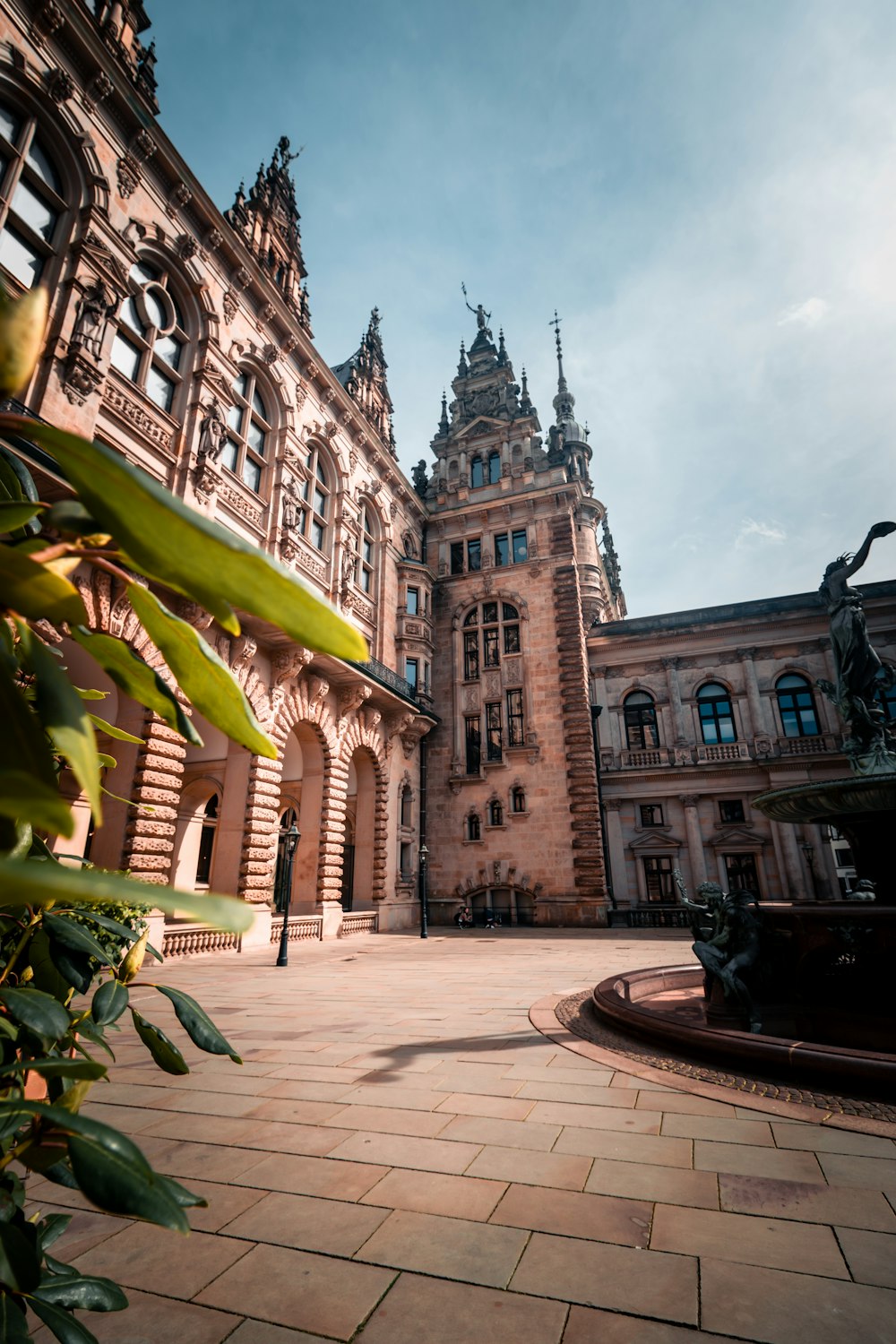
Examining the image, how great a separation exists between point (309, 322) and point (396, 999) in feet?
63.8

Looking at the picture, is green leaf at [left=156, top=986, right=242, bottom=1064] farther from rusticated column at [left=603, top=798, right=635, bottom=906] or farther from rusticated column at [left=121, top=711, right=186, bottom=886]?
rusticated column at [left=603, top=798, right=635, bottom=906]

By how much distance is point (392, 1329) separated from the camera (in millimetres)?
2123

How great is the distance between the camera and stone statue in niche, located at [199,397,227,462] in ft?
45.4

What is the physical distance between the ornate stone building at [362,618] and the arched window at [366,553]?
144mm

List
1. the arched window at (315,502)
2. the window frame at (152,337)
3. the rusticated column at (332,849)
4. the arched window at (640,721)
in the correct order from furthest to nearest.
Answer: the arched window at (640,721) → the arched window at (315,502) → the rusticated column at (332,849) → the window frame at (152,337)

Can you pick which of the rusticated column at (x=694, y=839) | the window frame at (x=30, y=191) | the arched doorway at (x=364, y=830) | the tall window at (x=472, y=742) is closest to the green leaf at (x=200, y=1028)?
the window frame at (x=30, y=191)

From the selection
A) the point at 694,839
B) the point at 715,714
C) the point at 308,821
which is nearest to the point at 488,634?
the point at 715,714

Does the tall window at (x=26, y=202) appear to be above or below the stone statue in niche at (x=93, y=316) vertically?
above

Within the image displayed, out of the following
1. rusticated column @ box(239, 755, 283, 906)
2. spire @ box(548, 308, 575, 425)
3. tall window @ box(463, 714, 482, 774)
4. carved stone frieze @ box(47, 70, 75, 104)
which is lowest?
rusticated column @ box(239, 755, 283, 906)

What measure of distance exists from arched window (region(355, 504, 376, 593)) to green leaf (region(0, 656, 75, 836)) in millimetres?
21255

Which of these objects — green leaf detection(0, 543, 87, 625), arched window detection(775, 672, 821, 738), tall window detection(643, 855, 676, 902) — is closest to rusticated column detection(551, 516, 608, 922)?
tall window detection(643, 855, 676, 902)

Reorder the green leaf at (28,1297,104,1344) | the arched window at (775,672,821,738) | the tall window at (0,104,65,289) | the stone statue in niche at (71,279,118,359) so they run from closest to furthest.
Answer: the green leaf at (28,1297,104,1344) < the tall window at (0,104,65,289) < the stone statue in niche at (71,279,118,359) < the arched window at (775,672,821,738)

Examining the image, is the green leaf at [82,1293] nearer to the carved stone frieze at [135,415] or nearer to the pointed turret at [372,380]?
the carved stone frieze at [135,415]

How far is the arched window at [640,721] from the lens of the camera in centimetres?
2527
